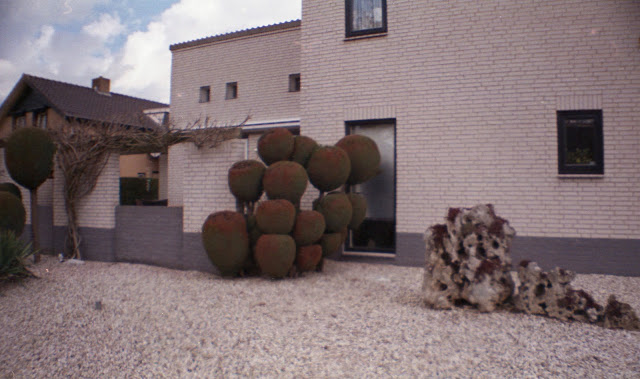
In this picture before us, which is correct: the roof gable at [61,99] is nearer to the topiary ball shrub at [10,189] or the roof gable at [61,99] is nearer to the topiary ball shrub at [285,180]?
the topiary ball shrub at [10,189]

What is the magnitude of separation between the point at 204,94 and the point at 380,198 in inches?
335

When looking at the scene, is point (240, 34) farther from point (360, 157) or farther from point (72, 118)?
point (360, 157)

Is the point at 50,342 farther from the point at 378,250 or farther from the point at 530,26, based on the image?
the point at 530,26

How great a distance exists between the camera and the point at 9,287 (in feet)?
17.2

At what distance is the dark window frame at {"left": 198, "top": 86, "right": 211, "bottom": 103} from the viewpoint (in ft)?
42.6

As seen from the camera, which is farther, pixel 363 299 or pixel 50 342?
pixel 363 299

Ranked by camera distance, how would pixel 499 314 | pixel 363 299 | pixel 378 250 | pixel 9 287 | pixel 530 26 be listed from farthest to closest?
1. pixel 378 250
2. pixel 530 26
3. pixel 9 287
4. pixel 363 299
5. pixel 499 314

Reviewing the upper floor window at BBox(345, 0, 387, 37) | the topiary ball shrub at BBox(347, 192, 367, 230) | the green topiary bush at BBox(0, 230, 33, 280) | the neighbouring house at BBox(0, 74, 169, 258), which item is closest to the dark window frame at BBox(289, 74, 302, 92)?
the neighbouring house at BBox(0, 74, 169, 258)

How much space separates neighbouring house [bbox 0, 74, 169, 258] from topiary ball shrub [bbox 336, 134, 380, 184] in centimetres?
375

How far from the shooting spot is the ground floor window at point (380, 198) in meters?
7.02

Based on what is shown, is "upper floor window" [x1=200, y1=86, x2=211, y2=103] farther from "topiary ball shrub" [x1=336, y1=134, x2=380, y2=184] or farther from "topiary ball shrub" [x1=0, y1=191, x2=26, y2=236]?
"topiary ball shrub" [x1=336, y1=134, x2=380, y2=184]

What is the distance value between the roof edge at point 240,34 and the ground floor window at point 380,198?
6234 millimetres

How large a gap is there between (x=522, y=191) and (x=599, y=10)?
3.05 metres

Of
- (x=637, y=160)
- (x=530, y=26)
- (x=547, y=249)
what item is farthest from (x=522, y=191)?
(x=530, y=26)
